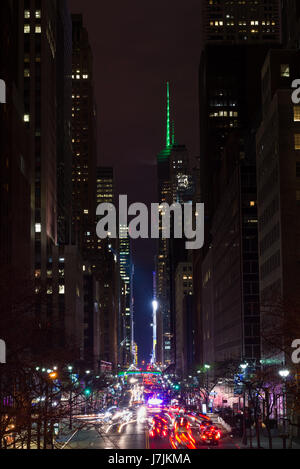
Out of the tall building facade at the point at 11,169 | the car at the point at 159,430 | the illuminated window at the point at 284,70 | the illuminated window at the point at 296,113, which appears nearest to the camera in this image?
the car at the point at 159,430

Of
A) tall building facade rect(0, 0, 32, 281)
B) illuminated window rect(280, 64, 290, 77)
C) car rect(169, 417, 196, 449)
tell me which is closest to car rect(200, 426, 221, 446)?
car rect(169, 417, 196, 449)

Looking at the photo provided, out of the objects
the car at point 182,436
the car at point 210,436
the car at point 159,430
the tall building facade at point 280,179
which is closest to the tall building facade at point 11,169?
the car at point 159,430

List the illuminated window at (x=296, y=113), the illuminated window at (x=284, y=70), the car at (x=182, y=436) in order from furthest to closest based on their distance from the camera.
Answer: the illuminated window at (x=284, y=70) < the illuminated window at (x=296, y=113) < the car at (x=182, y=436)

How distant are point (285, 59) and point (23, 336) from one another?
234 feet

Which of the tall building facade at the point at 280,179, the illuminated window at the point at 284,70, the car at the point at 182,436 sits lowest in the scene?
the car at the point at 182,436

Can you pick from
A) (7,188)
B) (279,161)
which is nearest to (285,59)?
(279,161)

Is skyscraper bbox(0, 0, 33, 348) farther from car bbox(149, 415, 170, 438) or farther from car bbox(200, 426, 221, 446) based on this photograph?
car bbox(200, 426, 221, 446)

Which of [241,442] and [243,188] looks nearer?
[241,442]

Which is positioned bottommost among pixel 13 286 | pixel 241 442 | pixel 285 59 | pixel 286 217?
pixel 241 442

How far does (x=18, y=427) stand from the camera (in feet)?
116

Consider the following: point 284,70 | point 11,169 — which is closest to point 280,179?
point 284,70

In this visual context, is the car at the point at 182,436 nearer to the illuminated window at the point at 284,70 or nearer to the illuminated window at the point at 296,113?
the illuminated window at the point at 296,113

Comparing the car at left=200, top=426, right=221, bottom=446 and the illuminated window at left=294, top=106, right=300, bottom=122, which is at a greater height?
the illuminated window at left=294, top=106, right=300, bottom=122
